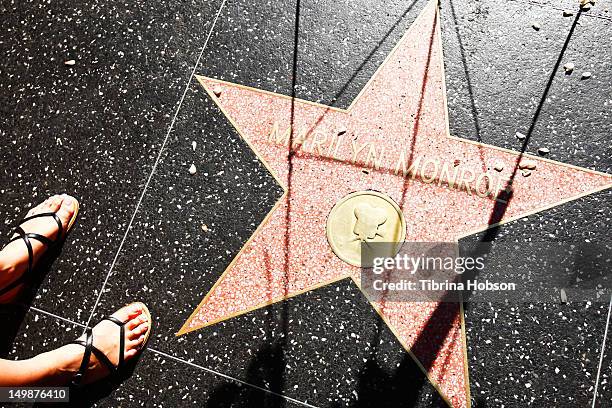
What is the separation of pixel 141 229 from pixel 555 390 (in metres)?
2.09

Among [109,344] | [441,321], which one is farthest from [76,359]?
[441,321]

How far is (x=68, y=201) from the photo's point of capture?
2617 mm

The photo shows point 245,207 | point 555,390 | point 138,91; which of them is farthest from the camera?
point 138,91

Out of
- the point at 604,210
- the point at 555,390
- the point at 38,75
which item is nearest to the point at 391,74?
the point at 604,210

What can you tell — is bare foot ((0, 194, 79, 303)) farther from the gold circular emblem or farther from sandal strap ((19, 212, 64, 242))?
the gold circular emblem

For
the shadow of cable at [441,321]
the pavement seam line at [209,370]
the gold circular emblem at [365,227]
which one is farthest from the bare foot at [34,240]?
the shadow of cable at [441,321]

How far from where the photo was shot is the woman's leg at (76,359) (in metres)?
2.31

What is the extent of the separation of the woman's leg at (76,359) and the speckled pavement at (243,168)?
92 mm

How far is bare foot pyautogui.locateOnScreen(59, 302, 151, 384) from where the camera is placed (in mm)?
2385

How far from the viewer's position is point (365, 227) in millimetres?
2531

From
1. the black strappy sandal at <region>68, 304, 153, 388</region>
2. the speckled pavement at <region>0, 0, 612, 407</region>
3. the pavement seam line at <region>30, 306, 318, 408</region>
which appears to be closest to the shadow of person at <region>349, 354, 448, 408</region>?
the speckled pavement at <region>0, 0, 612, 407</region>

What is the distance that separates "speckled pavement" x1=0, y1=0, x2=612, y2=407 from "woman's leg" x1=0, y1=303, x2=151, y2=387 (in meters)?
0.09

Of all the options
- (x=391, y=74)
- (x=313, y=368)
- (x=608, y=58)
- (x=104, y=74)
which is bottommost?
(x=313, y=368)

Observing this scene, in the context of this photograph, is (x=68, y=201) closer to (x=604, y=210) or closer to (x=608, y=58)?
(x=604, y=210)
